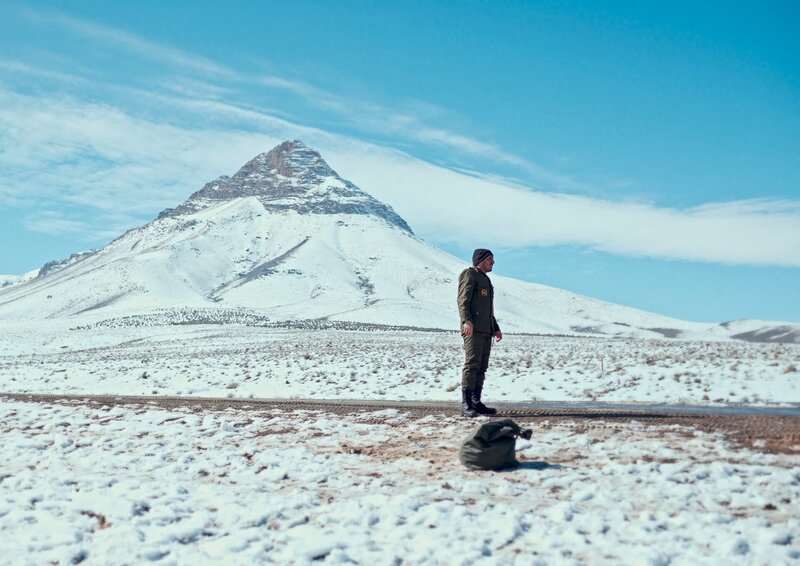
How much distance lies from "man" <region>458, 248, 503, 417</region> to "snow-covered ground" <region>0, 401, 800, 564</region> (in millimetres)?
1480

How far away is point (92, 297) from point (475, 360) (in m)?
185

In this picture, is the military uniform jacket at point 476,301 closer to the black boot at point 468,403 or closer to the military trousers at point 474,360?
the military trousers at point 474,360

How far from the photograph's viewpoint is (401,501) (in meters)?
6.93

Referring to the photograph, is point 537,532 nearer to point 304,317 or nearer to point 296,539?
point 296,539

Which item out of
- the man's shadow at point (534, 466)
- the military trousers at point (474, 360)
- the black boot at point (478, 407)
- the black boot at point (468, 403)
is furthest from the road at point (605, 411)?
the man's shadow at point (534, 466)

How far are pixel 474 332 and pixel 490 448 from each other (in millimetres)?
3943

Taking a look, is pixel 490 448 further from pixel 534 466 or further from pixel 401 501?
pixel 401 501

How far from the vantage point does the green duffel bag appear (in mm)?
8039

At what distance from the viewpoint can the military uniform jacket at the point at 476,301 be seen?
466 inches

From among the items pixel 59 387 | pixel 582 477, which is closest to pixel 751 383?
pixel 582 477

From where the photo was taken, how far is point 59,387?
77.0 ft

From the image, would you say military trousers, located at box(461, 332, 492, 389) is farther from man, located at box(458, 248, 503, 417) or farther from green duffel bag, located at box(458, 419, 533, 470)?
green duffel bag, located at box(458, 419, 533, 470)

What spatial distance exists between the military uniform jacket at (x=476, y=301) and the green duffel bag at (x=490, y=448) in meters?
3.66

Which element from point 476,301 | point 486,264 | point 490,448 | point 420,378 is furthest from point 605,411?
point 420,378
